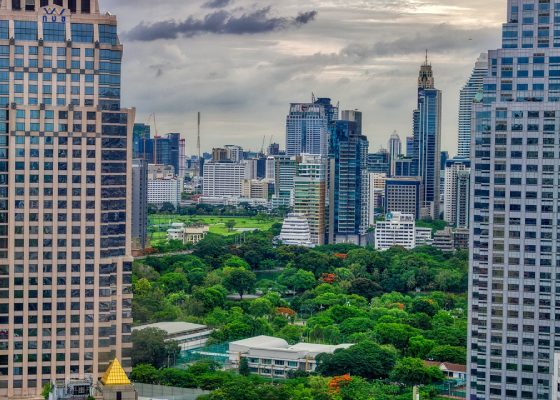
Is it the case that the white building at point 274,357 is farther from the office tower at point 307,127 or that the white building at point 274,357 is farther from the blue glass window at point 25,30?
the office tower at point 307,127

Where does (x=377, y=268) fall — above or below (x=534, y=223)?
below

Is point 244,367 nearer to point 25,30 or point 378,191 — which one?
point 25,30

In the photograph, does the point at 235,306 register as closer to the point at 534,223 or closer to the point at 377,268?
the point at 377,268

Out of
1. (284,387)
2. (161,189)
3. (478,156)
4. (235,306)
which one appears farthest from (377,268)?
(161,189)

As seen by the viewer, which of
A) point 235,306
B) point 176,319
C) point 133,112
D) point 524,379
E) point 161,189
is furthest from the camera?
point 161,189

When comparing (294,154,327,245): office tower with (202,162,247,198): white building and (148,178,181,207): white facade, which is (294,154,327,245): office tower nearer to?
(148,178,181,207): white facade

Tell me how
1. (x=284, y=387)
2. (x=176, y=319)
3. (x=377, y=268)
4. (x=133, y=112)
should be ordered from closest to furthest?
(x=133, y=112)
(x=284, y=387)
(x=176, y=319)
(x=377, y=268)

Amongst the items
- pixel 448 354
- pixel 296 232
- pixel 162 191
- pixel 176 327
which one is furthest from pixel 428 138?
pixel 448 354
